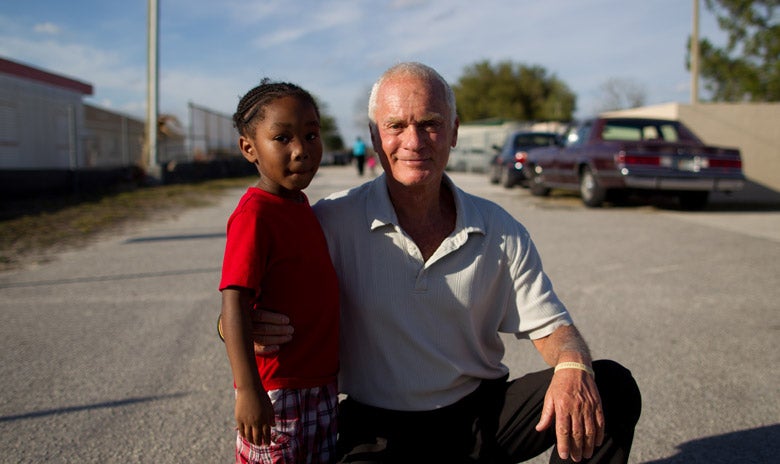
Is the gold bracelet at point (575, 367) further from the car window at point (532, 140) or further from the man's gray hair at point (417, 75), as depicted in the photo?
the car window at point (532, 140)

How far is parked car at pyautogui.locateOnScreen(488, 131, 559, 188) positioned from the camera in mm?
17922

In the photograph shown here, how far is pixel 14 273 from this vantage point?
6445mm

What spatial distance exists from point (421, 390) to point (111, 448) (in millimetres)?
1527

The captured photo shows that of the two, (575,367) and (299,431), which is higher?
(575,367)

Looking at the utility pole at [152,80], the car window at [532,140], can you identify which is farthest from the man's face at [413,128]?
the utility pole at [152,80]

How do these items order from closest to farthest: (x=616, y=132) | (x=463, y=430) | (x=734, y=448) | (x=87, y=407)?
(x=463, y=430), (x=734, y=448), (x=87, y=407), (x=616, y=132)

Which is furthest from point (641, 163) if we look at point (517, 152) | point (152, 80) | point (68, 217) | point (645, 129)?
point (152, 80)

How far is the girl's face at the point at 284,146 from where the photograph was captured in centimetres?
201

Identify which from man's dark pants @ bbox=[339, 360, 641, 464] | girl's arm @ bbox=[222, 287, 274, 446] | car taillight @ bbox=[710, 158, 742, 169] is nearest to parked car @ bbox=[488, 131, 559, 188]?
car taillight @ bbox=[710, 158, 742, 169]

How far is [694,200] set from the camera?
40.9 ft

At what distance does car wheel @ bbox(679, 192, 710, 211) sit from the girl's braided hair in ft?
38.9

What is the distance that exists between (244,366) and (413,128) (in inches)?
37.6

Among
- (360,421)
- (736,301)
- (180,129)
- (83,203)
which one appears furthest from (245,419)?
(180,129)

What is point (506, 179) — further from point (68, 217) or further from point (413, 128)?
point (413, 128)
